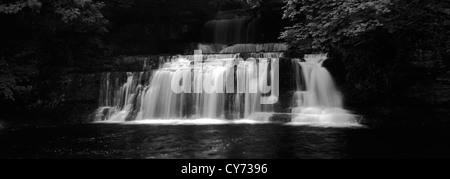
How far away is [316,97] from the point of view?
47.1ft

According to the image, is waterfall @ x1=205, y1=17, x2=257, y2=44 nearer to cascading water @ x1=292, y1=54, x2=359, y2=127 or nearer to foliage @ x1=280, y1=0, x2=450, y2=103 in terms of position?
cascading water @ x1=292, y1=54, x2=359, y2=127

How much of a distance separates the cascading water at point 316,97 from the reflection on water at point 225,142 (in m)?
1.55

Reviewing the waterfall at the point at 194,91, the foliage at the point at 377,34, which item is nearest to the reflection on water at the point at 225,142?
the waterfall at the point at 194,91

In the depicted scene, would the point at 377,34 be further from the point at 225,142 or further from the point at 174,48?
the point at 174,48

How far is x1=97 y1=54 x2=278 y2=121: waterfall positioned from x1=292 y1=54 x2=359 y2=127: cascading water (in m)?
1.11

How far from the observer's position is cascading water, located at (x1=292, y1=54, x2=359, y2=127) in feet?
42.9

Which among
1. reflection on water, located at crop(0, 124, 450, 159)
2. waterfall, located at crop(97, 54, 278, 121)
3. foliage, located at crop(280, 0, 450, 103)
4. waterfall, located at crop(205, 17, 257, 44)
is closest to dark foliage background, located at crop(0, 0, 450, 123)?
foliage, located at crop(280, 0, 450, 103)

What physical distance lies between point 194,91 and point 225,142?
6.54 metres

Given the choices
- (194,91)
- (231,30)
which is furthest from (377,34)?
(231,30)

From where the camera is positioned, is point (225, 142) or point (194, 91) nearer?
point (225, 142)

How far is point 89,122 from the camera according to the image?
15062mm
